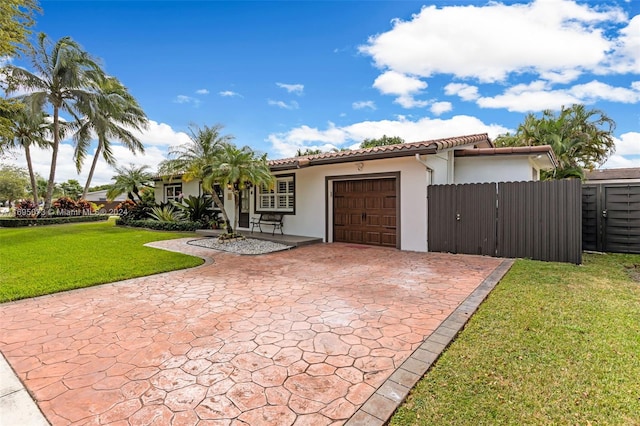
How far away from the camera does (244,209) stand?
1502 centimetres

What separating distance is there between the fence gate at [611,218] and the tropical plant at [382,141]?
22.6 meters

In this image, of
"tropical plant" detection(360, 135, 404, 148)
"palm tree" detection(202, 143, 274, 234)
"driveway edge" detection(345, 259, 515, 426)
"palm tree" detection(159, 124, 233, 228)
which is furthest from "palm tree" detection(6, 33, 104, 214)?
"driveway edge" detection(345, 259, 515, 426)

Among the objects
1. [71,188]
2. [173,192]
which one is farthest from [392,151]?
[71,188]

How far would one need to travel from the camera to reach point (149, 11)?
10.1 metres

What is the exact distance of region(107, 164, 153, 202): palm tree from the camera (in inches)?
686

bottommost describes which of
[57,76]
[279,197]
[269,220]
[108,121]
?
[269,220]

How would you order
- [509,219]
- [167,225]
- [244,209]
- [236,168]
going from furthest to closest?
[167,225]
[244,209]
[236,168]
[509,219]

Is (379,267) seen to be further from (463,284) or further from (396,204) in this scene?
(396,204)

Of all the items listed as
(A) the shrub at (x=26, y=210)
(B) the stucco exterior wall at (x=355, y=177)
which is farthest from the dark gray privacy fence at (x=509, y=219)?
(A) the shrub at (x=26, y=210)

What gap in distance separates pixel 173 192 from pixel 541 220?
18.5m

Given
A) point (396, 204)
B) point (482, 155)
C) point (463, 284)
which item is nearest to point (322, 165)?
point (396, 204)

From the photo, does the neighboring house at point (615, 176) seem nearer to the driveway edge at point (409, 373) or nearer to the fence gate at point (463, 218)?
the fence gate at point (463, 218)

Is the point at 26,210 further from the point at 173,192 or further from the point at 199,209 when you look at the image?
the point at 199,209

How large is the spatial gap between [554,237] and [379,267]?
14.7ft
